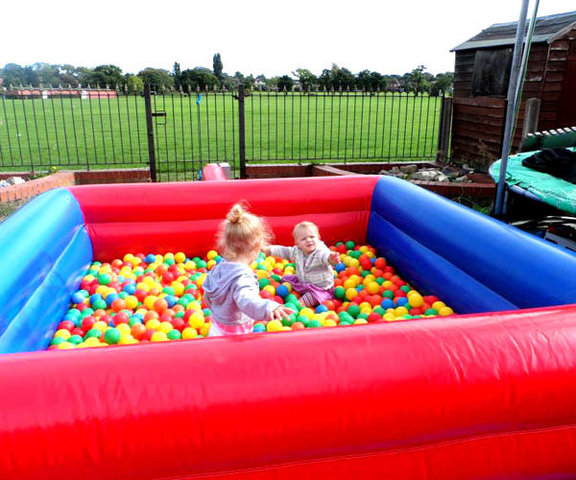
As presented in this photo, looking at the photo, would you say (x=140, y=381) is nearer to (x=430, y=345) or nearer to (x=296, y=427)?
(x=296, y=427)

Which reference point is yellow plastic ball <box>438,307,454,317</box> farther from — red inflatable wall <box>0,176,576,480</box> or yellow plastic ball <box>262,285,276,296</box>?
red inflatable wall <box>0,176,576,480</box>

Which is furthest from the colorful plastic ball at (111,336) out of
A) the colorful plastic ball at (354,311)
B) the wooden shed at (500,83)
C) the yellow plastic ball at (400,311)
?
the wooden shed at (500,83)

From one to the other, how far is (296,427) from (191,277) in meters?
2.67

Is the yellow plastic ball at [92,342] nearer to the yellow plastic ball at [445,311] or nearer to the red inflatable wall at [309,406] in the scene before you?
the red inflatable wall at [309,406]

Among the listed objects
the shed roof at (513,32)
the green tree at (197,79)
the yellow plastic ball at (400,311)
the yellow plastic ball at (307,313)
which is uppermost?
the shed roof at (513,32)

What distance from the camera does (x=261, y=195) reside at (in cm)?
457

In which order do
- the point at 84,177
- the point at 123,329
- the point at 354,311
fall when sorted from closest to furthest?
1. the point at 123,329
2. the point at 354,311
3. the point at 84,177

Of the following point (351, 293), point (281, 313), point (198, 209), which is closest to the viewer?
point (281, 313)

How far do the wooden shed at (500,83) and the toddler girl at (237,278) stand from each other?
6585mm

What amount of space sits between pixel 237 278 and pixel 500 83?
759cm

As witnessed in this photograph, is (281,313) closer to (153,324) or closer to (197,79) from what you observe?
(153,324)

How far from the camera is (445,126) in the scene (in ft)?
31.0

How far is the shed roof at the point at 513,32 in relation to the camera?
741cm

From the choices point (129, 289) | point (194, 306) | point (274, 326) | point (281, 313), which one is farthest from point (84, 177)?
point (281, 313)
